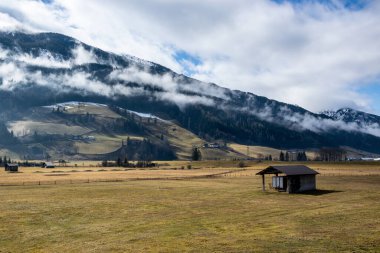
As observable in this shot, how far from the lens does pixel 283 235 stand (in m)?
31.4

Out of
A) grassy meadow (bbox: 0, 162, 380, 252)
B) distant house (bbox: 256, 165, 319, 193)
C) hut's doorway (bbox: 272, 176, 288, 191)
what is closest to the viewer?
grassy meadow (bbox: 0, 162, 380, 252)

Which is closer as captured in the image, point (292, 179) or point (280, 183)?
point (292, 179)

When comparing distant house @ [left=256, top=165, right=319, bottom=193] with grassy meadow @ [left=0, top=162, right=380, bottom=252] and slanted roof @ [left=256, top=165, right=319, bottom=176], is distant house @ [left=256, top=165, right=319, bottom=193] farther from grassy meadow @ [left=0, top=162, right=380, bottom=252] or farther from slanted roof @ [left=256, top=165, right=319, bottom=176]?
grassy meadow @ [left=0, top=162, right=380, bottom=252]

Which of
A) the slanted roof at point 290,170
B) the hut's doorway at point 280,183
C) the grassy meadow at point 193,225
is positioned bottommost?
the grassy meadow at point 193,225

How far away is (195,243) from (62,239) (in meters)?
11.0

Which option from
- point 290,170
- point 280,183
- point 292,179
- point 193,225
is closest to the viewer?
point 193,225

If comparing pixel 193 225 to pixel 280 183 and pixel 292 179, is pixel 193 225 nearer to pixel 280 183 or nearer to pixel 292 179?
pixel 280 183

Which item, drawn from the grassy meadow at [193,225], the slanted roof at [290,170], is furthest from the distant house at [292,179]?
the grassy meadow at [193,225]

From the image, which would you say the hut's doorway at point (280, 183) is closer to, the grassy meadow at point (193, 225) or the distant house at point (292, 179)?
the distant house at point (292, 179)

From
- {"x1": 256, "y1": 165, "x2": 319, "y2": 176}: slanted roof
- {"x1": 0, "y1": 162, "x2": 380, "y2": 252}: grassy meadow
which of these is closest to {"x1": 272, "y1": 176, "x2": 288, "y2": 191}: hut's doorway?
{"x1": 256, "y1": 165, "x2": 319, "y2": 176}: slanted roof

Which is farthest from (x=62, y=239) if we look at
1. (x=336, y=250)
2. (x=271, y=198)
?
(x=271, y=198)

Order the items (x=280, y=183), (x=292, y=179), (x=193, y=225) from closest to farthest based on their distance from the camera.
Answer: (x=193, y=225), (x=292, y=179), (x=280, y=183)

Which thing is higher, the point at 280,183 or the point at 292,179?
the point at 292,179

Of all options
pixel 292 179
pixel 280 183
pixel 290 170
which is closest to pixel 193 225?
pixel 280 183
